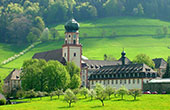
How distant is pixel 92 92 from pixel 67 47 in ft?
147

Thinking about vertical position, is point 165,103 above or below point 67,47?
below

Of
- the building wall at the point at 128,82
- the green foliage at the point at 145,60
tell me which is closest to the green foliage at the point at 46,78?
the building wall at the point at 128,82

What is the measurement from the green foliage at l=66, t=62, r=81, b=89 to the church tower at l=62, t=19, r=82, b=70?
24.1 ft

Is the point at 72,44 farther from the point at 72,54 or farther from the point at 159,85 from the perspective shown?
the point at 159,85

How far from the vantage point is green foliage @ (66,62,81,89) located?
126 meters

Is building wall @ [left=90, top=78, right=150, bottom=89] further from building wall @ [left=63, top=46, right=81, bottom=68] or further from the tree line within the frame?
the tree line

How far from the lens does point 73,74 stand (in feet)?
433

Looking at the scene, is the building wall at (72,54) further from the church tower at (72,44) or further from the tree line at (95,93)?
the tree line at (95,93)

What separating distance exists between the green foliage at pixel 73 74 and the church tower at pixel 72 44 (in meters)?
7.34

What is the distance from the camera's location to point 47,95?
119 meters

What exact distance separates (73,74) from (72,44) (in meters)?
13.3

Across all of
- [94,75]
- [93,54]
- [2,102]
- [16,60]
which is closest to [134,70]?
[94,75]

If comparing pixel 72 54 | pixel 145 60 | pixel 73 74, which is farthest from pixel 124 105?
pixel 145 60

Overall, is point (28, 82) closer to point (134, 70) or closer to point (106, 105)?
point (134, 70)
